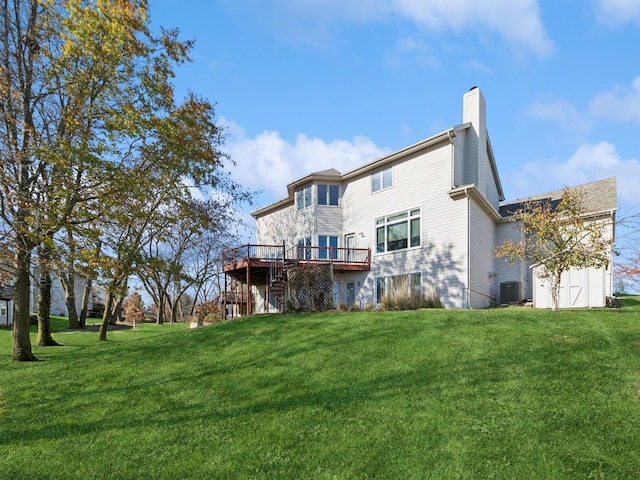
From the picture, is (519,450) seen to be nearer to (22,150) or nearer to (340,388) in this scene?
(340,388)

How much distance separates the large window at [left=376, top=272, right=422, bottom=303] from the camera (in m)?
16.0

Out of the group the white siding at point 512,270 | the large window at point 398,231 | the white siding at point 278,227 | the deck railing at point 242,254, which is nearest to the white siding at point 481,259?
the white siding at point 512,270

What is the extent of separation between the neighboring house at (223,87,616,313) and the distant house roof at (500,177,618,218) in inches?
3.6

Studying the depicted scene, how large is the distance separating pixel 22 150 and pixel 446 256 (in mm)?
13840

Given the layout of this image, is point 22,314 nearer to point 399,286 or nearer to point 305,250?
point 305,250

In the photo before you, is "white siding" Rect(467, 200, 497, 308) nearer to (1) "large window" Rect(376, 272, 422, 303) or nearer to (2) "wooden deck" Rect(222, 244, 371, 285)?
(1) "large window" Rect(376, 272, 422, 303)

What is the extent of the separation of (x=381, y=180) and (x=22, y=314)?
1428cm

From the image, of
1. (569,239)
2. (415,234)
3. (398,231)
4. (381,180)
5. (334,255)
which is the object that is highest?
(381,180)

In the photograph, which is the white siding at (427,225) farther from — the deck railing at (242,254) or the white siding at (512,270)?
the deck railing at (242,254)

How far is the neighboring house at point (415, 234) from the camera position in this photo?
15.8 meters

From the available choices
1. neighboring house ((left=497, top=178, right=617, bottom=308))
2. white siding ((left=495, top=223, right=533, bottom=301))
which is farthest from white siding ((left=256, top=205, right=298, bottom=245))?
neighboring house ((left=497, top=178, right=617, bottom=308))

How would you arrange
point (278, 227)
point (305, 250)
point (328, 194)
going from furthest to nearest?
1. point (278, 227)
2. point (328, 194)
3. point (305, 250)

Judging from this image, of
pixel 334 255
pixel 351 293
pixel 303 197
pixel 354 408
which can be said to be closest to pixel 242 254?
pixel 334 255

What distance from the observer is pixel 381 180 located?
61.8 feet
